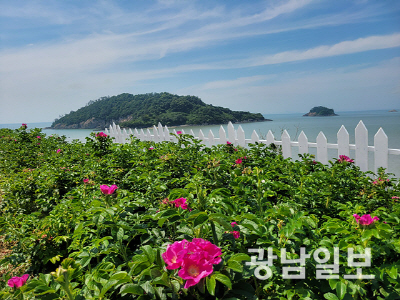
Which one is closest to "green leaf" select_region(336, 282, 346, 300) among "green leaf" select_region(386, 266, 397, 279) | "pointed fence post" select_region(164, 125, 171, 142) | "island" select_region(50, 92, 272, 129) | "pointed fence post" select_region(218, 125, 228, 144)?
"green leaf" select_region(386, 266, 397, 279)

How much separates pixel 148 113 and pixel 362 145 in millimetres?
20518

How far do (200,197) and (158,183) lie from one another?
3.72ft

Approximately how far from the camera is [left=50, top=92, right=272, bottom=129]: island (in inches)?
743

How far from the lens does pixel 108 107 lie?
95.7 ft

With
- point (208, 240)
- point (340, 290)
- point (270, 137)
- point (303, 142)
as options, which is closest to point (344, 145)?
point (303, 142)

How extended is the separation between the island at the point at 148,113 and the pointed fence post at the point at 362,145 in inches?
485

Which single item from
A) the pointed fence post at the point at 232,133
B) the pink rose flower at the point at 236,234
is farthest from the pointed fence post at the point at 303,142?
the pink rose flower at the point at 236,234

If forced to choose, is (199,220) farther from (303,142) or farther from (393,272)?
(303,142)

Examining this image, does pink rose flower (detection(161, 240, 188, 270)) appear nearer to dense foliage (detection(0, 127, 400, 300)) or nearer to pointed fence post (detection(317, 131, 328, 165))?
dense foliage (detection(0, 127, 400, 300))

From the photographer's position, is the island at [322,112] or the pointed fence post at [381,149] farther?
the island at [322,112]

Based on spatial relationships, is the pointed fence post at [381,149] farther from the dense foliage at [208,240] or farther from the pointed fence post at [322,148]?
the dense foliage at [208,240]

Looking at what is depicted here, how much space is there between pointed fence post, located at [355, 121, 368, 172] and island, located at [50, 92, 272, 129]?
12326mm

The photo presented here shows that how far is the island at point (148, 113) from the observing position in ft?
61.9

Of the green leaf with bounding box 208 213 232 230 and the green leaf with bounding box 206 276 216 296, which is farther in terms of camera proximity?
the green leaf with bounding box 208 213 232 230
